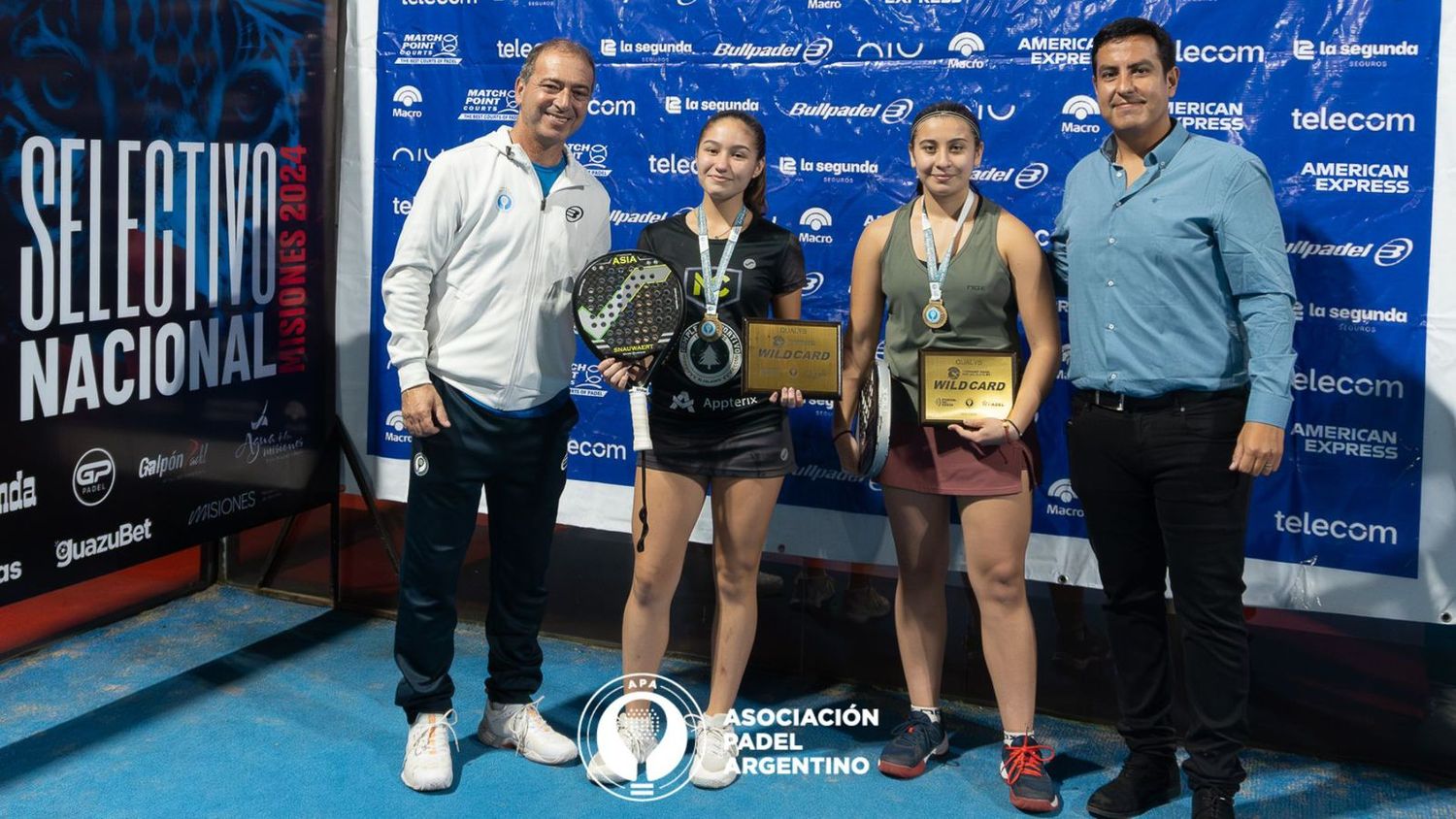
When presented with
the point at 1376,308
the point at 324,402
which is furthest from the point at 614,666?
the point at 1376,308

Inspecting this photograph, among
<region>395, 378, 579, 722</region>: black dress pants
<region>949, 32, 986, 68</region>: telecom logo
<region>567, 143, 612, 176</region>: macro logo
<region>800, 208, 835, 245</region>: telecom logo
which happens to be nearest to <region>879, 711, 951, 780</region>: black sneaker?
<region>395, 378, 579, 722</region>: black dress pants

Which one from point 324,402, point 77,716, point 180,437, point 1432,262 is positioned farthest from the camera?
point 324,402

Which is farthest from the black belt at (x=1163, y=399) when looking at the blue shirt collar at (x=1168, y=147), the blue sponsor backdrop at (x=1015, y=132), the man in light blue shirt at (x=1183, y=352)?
the blue sponsor backdrop at (x=1015, y=132)

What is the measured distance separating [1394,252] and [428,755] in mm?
2624

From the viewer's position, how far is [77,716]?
11.8 feet

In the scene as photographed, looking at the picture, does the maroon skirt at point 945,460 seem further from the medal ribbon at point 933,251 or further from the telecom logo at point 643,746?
the telecom logo at point 643,746

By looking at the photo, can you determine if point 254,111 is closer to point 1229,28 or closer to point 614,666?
point 614,666

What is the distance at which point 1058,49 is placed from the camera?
11.7ft

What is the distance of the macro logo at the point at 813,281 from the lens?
3855mm

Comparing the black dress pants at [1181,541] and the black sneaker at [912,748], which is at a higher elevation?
the black dress pants at [1181,541]

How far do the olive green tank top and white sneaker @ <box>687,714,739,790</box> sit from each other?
935 mm

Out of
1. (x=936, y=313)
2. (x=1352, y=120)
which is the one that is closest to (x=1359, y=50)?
(x=1352, y=120)

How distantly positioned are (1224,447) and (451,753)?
6.50 ft

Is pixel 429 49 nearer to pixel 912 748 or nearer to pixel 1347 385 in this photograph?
pixel 912 748
